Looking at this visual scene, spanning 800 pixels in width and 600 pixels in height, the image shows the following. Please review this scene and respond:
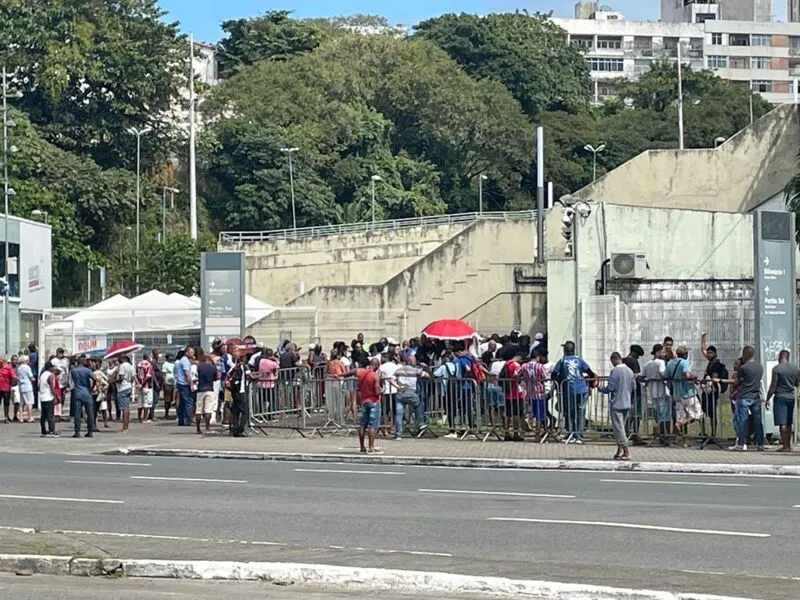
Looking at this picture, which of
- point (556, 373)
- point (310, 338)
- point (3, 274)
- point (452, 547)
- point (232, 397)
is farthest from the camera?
point (3, 274)

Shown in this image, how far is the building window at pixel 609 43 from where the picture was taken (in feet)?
482

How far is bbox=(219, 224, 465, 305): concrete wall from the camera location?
6744cm

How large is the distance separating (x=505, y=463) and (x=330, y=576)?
11.7 metres

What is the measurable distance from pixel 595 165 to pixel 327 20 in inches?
1271

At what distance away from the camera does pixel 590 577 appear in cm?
1148

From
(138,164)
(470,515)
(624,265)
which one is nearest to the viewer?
(470,515)

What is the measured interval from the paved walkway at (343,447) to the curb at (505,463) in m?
0.44

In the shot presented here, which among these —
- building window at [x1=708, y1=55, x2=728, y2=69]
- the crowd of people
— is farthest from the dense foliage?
the crowd of people

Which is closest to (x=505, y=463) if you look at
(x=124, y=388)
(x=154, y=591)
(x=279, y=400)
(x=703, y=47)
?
(x=279, y=400)

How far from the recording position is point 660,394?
83.9 feet

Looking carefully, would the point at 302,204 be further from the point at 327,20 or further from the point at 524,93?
the point at 327,20

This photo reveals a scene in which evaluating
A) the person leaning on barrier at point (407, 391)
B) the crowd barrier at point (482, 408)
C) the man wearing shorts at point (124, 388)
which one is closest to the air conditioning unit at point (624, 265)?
the crowd barrier at point (482, 408)

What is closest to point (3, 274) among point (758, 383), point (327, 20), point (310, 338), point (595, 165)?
point (310, 338)

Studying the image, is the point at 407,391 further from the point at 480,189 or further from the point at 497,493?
the point at 480,189
